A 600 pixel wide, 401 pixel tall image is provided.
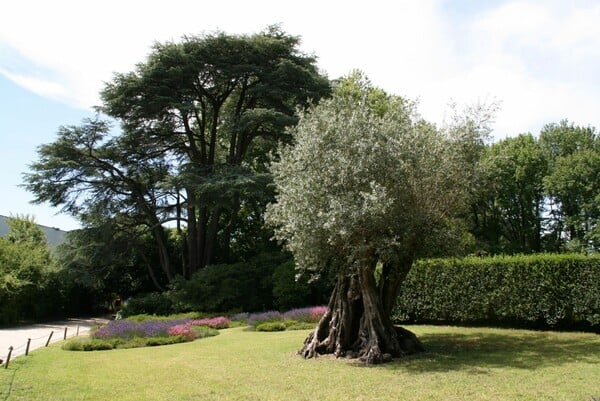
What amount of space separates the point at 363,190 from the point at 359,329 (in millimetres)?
4100

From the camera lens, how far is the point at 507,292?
58.7 ft

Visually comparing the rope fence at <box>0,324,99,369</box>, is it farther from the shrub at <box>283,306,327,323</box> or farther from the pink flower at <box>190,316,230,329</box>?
the shrub at <box>283,306,327,323</box>

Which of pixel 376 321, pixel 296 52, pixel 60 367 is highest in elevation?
pixel 296 52

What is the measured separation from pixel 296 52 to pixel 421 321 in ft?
58.5

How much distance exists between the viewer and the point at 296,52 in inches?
1204

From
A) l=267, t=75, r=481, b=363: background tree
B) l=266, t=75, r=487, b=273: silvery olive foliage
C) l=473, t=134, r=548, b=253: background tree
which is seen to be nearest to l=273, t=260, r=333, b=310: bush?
l=267, t=75, r=481, b=363: background tree

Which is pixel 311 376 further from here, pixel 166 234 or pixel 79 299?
pixel 79 299

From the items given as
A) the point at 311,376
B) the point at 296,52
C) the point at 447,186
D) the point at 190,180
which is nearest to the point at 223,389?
the point at 311,376

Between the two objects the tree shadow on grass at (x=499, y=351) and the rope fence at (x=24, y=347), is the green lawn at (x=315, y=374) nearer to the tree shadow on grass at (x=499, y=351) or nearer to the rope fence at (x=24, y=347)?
the tree shadow on grass at (x=499, y=351)

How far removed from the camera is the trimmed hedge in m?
16.1

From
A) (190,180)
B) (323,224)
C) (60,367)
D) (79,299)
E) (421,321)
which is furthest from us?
(79,299)

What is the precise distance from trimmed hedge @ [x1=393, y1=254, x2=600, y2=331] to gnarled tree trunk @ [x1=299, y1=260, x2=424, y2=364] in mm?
5840

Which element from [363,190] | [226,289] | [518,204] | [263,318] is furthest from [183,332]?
[518,204]

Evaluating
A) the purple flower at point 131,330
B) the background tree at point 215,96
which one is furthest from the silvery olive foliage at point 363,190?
the background tree at point 215,96
